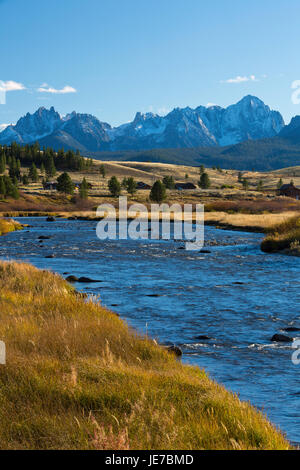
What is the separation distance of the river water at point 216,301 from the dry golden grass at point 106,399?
55.1 inches

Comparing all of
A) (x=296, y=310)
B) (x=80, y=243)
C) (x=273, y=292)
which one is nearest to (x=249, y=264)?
(x=273, y=292)

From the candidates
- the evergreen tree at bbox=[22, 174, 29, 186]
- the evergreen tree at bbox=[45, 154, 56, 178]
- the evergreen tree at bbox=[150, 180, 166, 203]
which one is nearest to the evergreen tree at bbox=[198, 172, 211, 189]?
the evergreen tree at bbox=[45, 154, 56, 178]

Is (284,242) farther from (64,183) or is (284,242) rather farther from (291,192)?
(291,192)

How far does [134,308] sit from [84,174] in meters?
173

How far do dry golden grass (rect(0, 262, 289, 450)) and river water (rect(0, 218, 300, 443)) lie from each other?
4.59ft

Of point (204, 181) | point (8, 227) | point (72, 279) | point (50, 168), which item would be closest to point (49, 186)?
point (50, 168)

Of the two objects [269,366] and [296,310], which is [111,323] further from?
[296,310]

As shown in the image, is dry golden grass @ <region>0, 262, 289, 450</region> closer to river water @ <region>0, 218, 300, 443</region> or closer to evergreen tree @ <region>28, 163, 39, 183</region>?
river water @ <region>0, 218, 300, 443</region>

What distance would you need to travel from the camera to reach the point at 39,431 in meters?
5.73

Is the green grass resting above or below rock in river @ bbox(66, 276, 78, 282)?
above

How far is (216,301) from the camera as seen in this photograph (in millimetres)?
17625

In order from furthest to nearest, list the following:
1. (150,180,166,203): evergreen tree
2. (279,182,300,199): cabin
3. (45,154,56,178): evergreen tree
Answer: (45,154,56,178): evergreen tree
(279,182,300,199): cabin
(150,180,166,203): evergreen tree

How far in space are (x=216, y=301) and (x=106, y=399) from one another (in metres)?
11.5

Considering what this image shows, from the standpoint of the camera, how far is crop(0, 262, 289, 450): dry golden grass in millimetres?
5395
